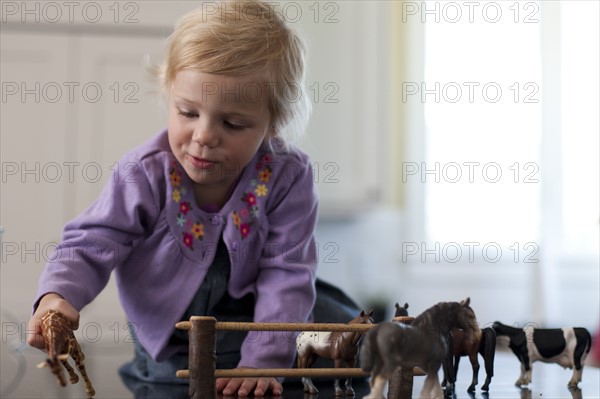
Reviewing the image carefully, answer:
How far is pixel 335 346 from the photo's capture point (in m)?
0.94

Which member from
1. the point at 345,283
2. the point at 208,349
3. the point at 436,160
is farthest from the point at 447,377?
the point at 436,160

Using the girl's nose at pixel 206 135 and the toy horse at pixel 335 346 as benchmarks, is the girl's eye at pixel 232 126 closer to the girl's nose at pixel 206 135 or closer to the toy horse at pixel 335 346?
the girl's nose at pixel 206 135

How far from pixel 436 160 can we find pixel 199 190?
5.87 ft

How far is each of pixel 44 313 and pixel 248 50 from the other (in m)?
0.47

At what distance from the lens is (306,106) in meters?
1.32

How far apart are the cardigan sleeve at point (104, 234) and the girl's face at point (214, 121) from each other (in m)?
0.08

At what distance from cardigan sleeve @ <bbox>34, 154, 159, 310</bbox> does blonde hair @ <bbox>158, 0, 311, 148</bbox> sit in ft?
0.53

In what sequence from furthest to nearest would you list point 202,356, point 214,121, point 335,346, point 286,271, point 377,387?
point 286,271
point 214,121
point 335,346
point 202,356
point 377,387

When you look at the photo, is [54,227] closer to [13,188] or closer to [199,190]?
[13,188]

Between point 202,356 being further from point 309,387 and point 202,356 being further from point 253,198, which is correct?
point 253,198

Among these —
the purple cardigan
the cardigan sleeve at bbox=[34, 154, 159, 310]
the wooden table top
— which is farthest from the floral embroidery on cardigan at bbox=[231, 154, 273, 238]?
the wooden table top

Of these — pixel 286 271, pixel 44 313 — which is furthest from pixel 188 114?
pixel 44 313

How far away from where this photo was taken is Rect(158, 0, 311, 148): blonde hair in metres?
1.12

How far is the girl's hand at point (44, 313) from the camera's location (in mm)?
806
